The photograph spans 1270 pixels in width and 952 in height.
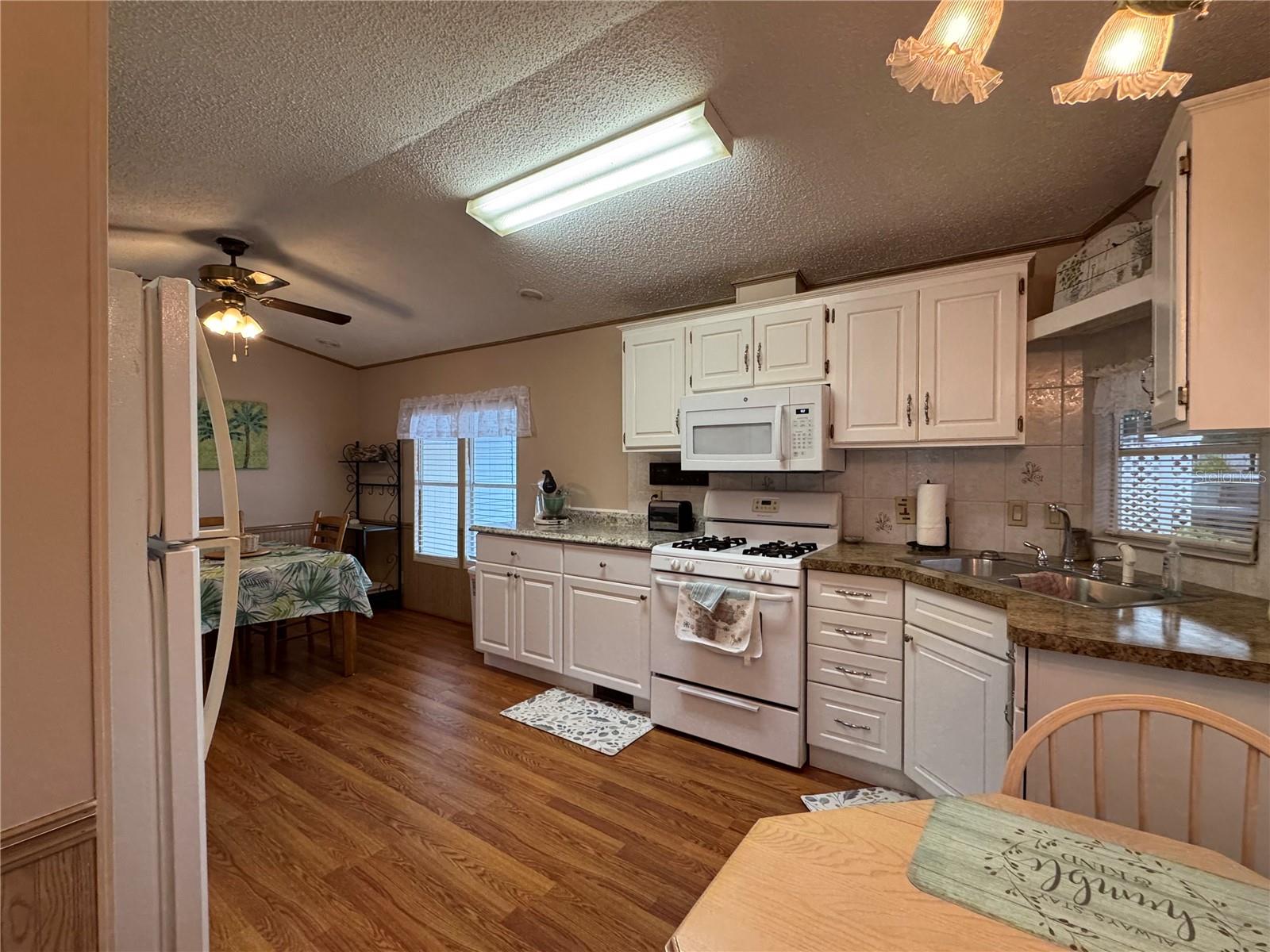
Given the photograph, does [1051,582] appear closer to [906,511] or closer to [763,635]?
[906,511]

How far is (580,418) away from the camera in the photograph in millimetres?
3760

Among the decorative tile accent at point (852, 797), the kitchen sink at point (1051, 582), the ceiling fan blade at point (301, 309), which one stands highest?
the ceiling fan blade at point (301, 309)

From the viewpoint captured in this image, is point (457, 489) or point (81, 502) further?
point (457, 489)

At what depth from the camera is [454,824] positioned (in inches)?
76.0

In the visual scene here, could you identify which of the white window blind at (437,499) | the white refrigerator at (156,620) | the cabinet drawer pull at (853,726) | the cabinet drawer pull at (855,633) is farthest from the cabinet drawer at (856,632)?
the white window blind at (437,499)

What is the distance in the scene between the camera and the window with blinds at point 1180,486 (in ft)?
5.16

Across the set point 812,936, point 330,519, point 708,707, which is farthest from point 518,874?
point 330,519

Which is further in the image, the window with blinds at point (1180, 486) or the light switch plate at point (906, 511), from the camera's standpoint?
the light switch plate at point (906, 511)

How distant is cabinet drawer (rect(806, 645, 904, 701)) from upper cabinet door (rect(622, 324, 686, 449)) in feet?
4.33

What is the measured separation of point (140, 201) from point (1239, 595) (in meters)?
4.52

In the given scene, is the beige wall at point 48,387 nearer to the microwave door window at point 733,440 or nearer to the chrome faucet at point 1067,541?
the microwave door window at point 733,440

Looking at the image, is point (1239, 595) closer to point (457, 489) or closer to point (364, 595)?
point (364, 595)

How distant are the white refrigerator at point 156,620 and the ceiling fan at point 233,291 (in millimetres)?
2128

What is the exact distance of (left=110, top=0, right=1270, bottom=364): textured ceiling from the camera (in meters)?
1.45
